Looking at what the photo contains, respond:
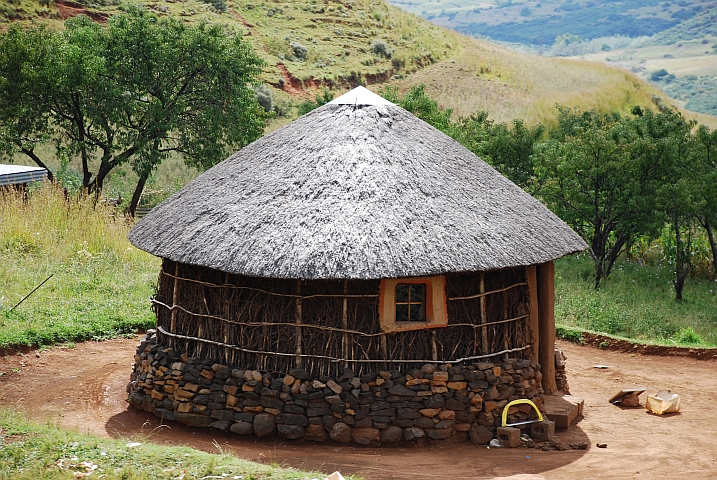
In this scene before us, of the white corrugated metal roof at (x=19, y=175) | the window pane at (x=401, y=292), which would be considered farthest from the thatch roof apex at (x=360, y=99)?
the white corrugated metal roof at (x=19, y=175)

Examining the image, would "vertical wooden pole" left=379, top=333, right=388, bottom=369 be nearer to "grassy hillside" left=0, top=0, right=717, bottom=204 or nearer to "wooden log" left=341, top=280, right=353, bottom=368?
"wooden log" left=341, top=280, right=353, bottom=368

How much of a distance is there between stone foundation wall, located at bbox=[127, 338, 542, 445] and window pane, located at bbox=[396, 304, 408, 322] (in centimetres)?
71

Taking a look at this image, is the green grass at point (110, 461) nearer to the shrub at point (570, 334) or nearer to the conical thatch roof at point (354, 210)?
the conical thatch roof at point (354, 210)

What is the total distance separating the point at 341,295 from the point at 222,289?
144 centimetres

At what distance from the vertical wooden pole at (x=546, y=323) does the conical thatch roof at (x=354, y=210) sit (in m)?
0.64

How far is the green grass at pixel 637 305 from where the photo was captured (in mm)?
15867

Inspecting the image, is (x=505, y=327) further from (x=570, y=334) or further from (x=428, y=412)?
(x=570, y=334)

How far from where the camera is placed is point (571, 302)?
1703 centimetres

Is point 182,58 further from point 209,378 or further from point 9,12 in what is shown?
point 9,12

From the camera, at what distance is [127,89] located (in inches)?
866

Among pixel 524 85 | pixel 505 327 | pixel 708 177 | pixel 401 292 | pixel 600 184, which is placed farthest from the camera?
pixel 524 85

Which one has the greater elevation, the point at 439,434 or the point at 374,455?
the point at 439,434

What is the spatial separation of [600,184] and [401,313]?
35.9 ft

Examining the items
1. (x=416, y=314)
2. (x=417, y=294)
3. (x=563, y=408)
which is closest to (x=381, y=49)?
(x=417, y=294)
